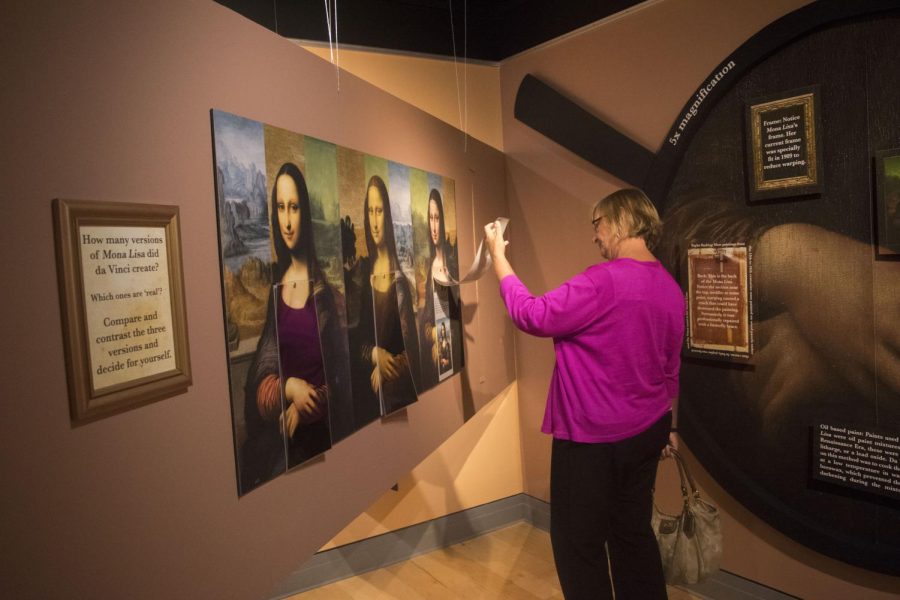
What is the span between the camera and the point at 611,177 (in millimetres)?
3156

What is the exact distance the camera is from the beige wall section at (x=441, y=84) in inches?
126

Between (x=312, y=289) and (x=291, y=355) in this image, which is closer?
(x=291, y=355)

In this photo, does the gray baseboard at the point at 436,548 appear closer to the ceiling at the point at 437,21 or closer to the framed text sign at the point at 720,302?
the framed text sign at the point at 720,302

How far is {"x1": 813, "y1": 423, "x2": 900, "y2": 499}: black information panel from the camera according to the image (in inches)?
88.9

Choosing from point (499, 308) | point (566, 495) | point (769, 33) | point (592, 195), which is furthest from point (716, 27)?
point (566, 495)

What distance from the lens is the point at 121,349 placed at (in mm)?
1108

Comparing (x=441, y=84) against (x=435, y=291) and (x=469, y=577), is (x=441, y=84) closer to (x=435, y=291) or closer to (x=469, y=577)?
(x=435, y=291)

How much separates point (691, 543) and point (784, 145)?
1649 millimetres

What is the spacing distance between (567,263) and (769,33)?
4.80 feet

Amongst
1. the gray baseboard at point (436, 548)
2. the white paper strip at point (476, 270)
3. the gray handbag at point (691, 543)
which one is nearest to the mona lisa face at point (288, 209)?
the white paper strip at point (476, 270)

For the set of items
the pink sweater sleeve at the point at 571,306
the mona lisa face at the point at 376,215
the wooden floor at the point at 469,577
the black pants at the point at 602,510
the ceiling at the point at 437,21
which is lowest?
the wooden floor at the point at 469,577

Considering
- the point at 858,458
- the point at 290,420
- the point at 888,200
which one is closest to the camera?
the point at 290,420

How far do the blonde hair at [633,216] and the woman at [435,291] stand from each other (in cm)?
73

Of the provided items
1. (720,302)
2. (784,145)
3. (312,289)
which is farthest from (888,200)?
(312,289)
